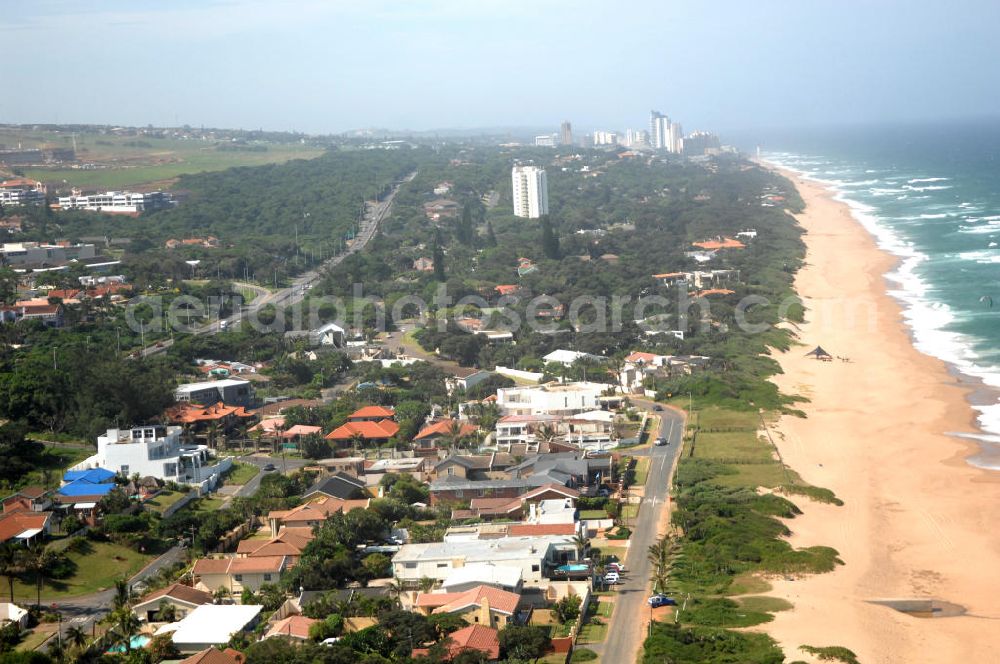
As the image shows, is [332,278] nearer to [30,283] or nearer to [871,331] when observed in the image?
[30,283]

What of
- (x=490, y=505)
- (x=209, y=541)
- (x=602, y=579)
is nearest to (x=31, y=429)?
(x=209, y=541)

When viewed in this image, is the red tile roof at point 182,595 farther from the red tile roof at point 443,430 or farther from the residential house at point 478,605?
the red tile roof at point 443,430

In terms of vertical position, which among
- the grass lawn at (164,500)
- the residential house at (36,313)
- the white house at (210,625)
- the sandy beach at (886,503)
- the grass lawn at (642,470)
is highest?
the residential house at (36,313)

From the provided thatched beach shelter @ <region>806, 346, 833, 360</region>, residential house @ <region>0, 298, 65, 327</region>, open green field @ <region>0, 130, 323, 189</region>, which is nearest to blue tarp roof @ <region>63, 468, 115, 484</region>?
residential house @ <region>0, 298, 65, 327</region>

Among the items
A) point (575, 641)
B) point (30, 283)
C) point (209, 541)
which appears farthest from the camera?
point (30, 283)

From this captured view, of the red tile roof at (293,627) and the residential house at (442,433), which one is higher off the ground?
the red tile roof at (293,627)

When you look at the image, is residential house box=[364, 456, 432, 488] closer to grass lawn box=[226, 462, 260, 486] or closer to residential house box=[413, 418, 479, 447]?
residential house box=[413, 418, 479, 447]

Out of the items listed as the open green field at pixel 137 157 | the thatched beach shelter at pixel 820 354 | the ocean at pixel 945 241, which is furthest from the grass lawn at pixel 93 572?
the open green field at pixel 137 157
